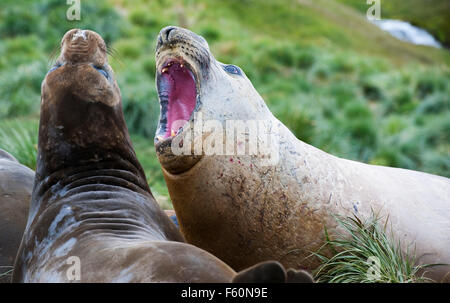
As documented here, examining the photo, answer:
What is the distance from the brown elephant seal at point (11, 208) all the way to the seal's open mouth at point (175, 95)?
46.7 inches

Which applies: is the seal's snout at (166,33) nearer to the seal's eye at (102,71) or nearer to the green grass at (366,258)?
the seal's eye at (102,71)

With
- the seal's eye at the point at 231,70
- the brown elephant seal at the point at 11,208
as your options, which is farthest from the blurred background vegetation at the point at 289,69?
the seal's eye at the point at 231,70

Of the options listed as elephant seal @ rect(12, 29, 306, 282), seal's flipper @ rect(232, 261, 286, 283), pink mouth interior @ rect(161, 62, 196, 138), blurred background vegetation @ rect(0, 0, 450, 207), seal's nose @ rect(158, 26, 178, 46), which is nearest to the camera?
seal's flipper @ rect(232, 261, 286, 283)

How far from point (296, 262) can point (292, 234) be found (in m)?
0.16

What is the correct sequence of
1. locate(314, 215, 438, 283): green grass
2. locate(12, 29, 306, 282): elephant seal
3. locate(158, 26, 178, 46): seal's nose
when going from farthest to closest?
locate(158, 26, 178, 46): seal's nose → locate(314, 215, 438, 283): green grass → locate(12, 29, 306, 282): elephant seal

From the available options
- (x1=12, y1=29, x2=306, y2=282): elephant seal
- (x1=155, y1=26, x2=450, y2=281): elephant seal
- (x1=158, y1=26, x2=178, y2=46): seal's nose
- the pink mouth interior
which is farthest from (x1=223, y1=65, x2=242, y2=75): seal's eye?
(x1=12, y1=29, x2=306, y2=282): elephant seal

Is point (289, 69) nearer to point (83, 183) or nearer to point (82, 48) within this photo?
point (82, 48)

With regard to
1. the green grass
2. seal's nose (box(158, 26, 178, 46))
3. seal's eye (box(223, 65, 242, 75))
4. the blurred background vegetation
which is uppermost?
the blurred background vegetation

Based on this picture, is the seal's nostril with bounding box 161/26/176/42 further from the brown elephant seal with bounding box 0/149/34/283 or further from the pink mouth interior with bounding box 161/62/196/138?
the brown elephant seal with bounding box 0/149/34/283

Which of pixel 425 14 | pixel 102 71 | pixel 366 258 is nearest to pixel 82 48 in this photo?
pixel 102 71

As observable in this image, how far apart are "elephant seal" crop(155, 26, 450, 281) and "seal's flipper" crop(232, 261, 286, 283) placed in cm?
123

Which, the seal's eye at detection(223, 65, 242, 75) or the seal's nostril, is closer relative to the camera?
the seal's nostril

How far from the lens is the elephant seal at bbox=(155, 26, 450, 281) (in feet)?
11.2

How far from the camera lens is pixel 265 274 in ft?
7.13
